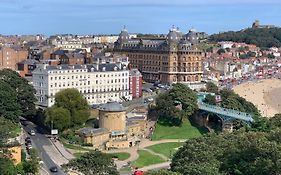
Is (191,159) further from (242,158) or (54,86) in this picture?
(54,86)

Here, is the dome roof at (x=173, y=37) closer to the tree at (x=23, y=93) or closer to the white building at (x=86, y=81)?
the white building at (x=86, y=81)

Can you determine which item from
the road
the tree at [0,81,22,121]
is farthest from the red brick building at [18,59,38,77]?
the tree at [0,81,22,121]

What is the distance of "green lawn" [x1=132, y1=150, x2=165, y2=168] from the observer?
145ft

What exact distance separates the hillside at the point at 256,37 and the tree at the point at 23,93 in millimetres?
95764

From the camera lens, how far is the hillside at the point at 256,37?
142 m

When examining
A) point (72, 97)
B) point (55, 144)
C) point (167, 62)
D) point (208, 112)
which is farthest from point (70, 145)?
point (167, 62)

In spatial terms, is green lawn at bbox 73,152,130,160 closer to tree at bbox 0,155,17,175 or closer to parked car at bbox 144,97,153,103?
tree at bbox 0,155,17,175

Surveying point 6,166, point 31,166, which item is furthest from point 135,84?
point 6,166

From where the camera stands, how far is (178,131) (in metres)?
54.6

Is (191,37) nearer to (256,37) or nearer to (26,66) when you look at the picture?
(26,66)

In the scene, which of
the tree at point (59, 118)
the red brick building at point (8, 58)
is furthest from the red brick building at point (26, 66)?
the tree at point (59, 118)

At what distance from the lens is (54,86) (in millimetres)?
58000

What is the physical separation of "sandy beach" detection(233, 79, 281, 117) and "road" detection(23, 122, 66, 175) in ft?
91.8

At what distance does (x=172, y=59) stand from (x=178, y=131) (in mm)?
21147
